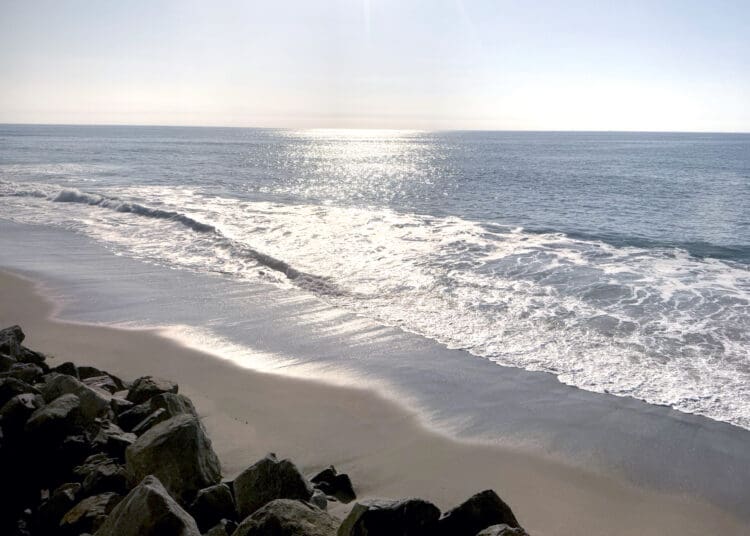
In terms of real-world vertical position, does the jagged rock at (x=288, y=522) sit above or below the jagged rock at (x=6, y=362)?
above

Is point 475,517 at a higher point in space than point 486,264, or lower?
higher

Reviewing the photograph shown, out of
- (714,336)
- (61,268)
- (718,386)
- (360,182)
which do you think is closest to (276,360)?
(718,386)

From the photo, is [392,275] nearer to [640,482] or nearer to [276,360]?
[276,360]

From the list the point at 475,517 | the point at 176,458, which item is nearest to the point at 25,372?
the point at 176,458

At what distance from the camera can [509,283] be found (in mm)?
14391

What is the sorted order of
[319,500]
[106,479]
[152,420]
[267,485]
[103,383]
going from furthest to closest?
[103,383] < [152,420] < [106,479] < [319,500] < [267,485]

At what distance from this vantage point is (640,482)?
6656mm

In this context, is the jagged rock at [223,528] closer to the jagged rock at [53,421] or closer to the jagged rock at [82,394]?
the jagged rock at [53,421]

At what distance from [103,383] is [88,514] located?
336 centimetres

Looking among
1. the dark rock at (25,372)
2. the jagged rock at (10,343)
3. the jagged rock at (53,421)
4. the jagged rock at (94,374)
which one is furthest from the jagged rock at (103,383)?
the jagged rock at (53,421)

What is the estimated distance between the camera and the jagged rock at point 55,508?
542 centimetres

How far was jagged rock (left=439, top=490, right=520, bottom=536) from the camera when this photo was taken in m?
4.81

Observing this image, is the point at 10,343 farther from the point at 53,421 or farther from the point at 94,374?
the point at 53,421

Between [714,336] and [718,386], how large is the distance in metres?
2.28
